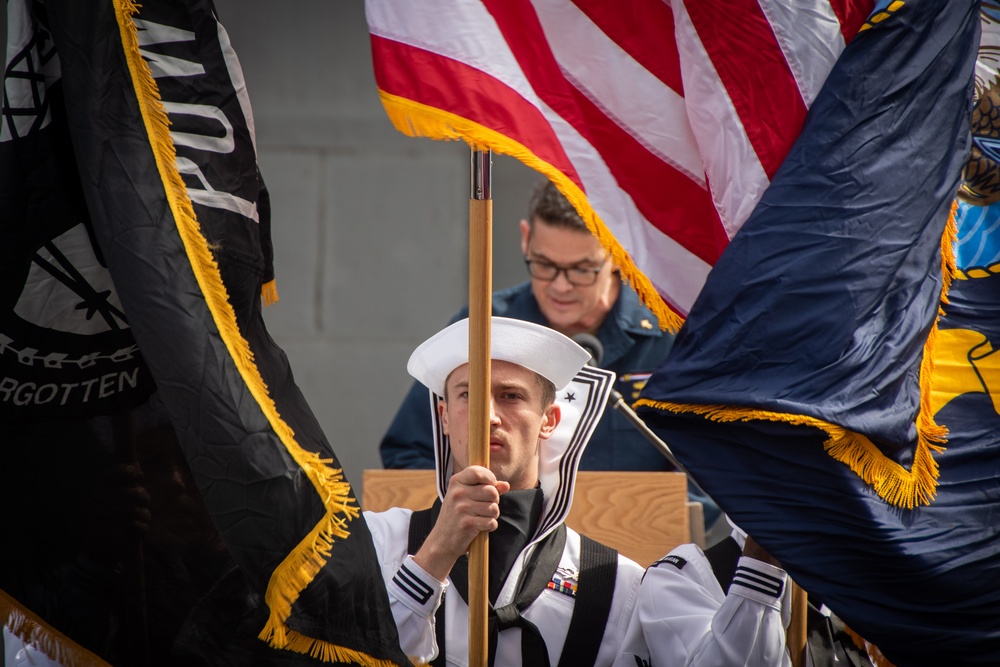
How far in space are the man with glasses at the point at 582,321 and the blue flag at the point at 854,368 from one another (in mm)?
1662

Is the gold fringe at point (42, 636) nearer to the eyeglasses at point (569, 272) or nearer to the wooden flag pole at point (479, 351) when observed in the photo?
the wooden flag pole at point (479, 351)

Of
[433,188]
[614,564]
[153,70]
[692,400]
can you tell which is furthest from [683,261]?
[433,188]

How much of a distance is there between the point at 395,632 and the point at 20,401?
0.94 metres

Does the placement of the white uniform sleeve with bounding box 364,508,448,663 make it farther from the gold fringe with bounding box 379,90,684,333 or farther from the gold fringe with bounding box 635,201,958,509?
the gold fringe with bounding box 379,90,684,333

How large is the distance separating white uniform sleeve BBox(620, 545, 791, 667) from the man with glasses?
103cm

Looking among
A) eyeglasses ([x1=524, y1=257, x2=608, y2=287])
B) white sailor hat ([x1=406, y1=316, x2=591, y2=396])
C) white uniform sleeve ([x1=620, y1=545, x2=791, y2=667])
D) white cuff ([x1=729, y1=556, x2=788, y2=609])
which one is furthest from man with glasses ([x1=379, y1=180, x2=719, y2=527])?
white cuff ([x1=729, y1=556, x2=788, y2=609])

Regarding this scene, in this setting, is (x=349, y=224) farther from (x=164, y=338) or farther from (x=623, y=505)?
(x=164, y=338)

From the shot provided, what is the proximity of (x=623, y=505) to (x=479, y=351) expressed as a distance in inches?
46.6

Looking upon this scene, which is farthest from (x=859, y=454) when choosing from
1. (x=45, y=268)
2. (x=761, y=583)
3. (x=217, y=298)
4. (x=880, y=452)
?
(x=45, y=268)

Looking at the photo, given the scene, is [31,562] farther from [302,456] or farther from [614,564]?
[614,564]

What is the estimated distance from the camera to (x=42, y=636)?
2537 mm

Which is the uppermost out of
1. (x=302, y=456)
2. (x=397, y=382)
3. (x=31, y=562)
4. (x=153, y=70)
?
(x=153, y=70)

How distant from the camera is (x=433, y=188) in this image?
624 cm

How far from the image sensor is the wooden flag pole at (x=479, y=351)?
2635mm
